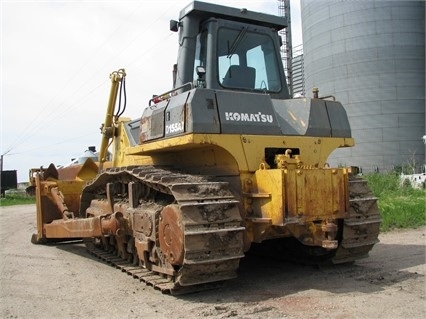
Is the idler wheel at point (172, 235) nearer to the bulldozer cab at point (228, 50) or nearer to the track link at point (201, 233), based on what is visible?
the track link at point (201, 233)

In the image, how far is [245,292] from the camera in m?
5.23

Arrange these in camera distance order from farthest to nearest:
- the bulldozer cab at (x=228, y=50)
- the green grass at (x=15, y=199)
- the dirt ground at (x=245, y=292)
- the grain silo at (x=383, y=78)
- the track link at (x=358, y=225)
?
the grain silo at (x=383, y=78) < the green grass at (x=15, y=199) < the bulldozer cab at (x=228, y=50) < the track link at (x=358, y=225) < the dirt ground at (x=245, y=292)

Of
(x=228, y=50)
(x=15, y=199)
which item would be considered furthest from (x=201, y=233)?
(x=15, y=199)

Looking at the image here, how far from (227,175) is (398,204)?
757cm

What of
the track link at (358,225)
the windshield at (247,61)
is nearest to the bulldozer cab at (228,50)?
the windshield at (247,61)

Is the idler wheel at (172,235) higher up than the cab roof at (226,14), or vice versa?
the cab roof at (226,14)

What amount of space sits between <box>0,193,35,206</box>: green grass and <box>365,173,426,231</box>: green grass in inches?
674

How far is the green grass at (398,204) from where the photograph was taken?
1018 cm

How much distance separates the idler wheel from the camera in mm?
4893

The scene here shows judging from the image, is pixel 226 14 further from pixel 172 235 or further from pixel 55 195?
pixel 55 195

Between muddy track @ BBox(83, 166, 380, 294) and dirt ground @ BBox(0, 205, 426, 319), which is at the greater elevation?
muddy track @ BBox(83, 166, 380, 294)

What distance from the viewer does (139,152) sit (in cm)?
641

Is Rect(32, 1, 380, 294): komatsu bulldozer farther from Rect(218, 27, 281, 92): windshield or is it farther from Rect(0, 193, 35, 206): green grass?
Rect(0, 193, 35, 206): green grass

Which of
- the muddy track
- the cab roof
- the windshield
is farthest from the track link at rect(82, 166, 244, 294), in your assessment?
the cab roof
